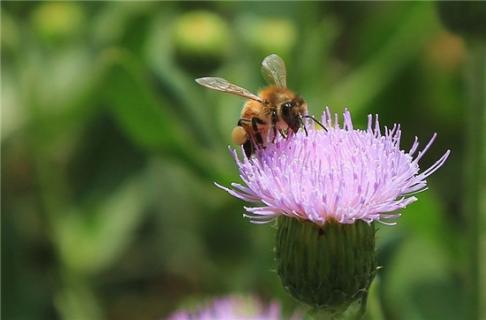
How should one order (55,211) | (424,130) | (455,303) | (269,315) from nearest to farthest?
(269,315)
(455,303)
(55,211)
(424,130)

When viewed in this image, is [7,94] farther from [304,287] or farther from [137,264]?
[304,287]

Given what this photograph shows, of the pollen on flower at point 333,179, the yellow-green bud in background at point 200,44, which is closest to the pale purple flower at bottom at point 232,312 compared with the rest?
the pollen on flower at point 333,179

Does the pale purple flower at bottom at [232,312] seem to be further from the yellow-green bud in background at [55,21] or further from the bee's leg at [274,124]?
the yellow-green bud in background at [55,21]

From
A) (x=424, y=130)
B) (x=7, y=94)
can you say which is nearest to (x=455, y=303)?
(x=424, y=130)

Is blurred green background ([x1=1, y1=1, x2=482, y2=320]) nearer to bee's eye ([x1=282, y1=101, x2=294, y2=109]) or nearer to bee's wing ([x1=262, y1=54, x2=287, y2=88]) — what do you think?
bee's wing ([x1=262, y1=54, x2=287, y2=88])

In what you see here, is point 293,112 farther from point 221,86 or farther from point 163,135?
point 163,135
